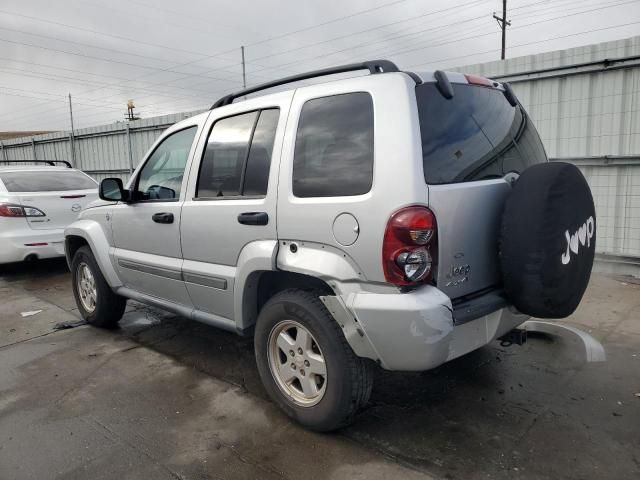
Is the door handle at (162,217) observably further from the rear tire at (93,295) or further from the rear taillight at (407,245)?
Answer: the rear taillight at (407,245)

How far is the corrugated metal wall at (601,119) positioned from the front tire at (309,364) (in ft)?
16.3

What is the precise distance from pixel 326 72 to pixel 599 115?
4.77 metres

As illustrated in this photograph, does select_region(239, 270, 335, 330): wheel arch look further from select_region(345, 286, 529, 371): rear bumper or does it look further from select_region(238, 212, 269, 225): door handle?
select_region(345, 286, 529, 371): rear bumper

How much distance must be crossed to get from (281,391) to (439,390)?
3.65 feet

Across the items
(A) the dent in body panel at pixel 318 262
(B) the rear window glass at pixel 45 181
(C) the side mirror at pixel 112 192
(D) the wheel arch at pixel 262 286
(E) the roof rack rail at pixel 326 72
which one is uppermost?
(E) the roof rack rail at pixel 326 72

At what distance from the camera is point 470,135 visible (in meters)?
2.65

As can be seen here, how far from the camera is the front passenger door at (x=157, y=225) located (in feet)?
11.9

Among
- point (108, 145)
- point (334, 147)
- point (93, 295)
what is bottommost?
point (93, 295)

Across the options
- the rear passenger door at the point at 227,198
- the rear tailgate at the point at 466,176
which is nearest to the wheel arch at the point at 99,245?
the rear passenger door at the point at 227,198

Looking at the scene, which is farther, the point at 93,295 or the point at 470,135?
the point at 93,295

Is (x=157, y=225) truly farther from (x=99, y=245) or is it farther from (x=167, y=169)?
(x=99, y=245)

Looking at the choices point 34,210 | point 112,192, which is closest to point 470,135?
point 112,192

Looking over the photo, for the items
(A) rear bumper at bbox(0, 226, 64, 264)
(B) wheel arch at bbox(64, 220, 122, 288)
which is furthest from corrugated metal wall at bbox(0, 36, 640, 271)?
(A) rear bumper at bbox(0, 226, 64, 264)

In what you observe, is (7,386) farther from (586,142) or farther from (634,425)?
(586,142)
